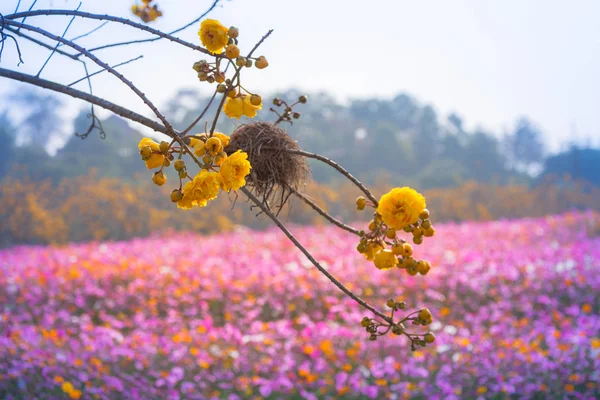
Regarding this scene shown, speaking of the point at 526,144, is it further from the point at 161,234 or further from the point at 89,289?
the point at 89,289

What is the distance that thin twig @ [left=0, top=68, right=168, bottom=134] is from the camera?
4.07 feet

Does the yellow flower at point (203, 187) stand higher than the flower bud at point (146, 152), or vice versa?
the flower bud at point (146, 152)

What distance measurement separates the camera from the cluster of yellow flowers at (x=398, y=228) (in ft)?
3.40

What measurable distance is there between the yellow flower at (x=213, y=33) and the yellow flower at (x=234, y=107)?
0.42 ft

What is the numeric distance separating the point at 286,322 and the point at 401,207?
11.6ft

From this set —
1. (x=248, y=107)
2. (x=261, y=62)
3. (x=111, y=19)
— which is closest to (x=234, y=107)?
(x=248, y=107)

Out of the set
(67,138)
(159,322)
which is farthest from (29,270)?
(67,138)

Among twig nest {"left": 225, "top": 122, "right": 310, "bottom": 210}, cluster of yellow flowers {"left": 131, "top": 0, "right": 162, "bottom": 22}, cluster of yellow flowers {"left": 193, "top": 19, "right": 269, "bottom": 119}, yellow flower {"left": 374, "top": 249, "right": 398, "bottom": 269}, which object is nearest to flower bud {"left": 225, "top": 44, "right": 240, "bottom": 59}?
cluster of yellow flowers {"left": 193, "top": 19, "right": 269, "bottom": 119}

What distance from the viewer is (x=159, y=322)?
14.9 ft

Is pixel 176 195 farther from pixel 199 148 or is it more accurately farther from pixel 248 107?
pixel 248 107

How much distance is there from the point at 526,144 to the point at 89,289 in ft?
75.4

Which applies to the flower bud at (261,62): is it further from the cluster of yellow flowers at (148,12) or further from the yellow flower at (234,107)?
the cluster of yellow flowers at (148,12)

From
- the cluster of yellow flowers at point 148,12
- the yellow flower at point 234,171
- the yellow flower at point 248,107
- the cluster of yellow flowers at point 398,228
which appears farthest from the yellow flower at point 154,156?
the cluster of yellow flowers at point 148,12

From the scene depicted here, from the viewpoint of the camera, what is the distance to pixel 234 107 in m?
1.18
